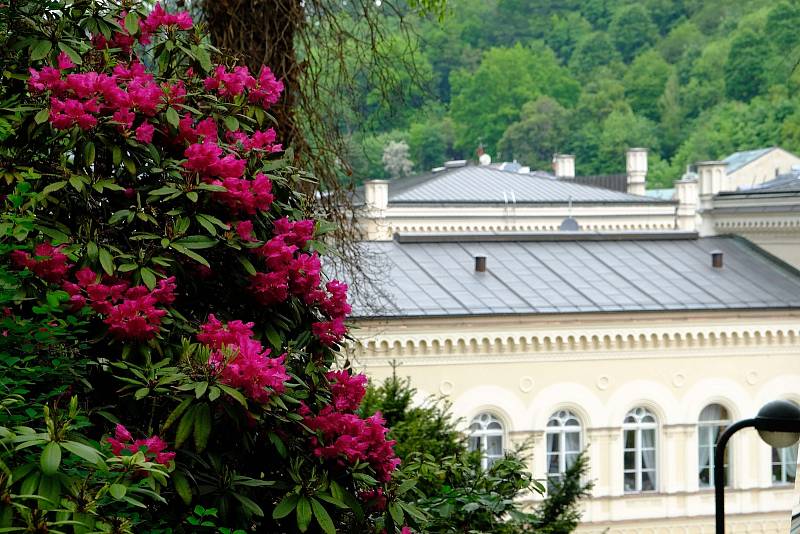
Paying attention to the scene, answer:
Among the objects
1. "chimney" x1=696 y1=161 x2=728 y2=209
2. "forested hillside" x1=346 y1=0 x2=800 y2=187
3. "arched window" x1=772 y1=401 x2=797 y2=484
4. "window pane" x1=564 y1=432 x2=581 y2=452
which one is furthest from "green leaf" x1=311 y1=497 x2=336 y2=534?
"forested hillside" x1=346 y1=0 x2=800 y2=187

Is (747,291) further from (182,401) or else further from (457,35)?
(457,35)

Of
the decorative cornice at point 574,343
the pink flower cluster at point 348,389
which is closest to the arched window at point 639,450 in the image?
the decorative cornice at point 574,343

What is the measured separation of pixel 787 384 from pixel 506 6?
354ft

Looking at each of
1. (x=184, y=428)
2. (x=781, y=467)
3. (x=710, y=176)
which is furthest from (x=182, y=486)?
(x=710, y=176)

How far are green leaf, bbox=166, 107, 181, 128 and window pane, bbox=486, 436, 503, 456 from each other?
17.9m

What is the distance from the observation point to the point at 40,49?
5.32 meters

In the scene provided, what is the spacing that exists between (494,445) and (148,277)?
18345 millimetres

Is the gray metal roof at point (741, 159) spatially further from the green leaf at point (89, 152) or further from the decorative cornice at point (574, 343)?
the green leaf at point (89, 152)

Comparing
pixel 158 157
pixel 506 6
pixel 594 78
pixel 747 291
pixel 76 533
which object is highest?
pixel 506 6

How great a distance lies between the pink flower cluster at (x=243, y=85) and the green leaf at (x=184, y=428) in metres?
→ 1.63

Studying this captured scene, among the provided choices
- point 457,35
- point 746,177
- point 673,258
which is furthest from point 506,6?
point 673,258

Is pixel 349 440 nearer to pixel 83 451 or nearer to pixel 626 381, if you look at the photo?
pixel 83 451

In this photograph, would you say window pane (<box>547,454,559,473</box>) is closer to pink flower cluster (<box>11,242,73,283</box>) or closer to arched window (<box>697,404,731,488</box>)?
arched window (<box>697,404,731,488</box>)

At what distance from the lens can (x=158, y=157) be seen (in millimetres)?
5242
